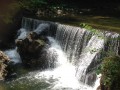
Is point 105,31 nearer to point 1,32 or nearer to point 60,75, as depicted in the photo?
point 60,75

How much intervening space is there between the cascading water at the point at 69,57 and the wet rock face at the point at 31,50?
44 cm

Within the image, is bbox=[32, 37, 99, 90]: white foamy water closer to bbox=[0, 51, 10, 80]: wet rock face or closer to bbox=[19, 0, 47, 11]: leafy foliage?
bbox=[0, 51, 10, 80]: wet rock face

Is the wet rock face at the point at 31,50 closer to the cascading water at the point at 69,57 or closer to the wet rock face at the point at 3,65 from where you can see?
the cascading water at the point at 69,57

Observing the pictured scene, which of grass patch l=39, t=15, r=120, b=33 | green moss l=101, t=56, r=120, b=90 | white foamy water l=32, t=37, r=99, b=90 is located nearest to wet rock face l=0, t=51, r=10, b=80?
white foamy water l=32, t=37, r=99, b=90

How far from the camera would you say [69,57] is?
14.3 meters

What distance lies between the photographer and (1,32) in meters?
16.9

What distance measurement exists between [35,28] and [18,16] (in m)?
1.60

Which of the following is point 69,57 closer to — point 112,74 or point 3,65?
point 3,65

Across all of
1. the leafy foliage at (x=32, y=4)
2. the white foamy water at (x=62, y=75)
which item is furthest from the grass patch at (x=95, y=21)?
the white foamy water at (x=62, y=75)

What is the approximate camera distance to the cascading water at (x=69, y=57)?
471 inches

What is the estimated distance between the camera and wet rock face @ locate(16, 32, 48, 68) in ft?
46.8

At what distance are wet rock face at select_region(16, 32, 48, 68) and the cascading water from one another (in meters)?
0.44

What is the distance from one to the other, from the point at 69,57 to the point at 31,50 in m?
1.67

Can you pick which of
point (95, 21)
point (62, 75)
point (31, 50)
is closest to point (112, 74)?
point (62, 75)
